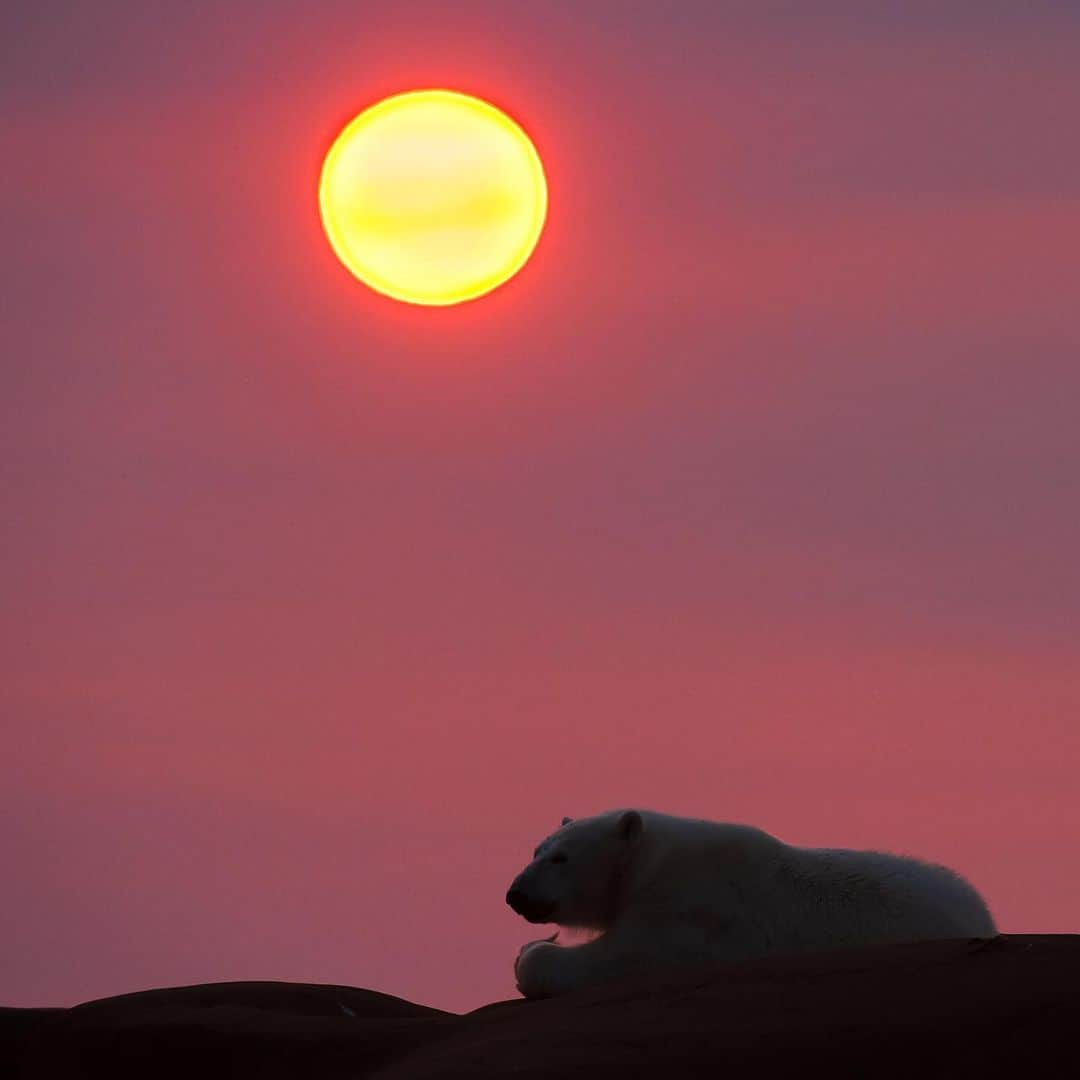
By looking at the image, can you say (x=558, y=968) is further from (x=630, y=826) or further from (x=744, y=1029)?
(x=744, y=1029)

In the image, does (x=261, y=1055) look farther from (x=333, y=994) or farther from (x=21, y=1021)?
(x=21, y=1021)

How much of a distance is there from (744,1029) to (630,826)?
12.0ft

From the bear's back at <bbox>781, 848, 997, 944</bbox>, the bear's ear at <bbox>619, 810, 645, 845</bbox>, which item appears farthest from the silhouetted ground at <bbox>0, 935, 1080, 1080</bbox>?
the bear's ear at <bbox>619, 810, 645, 845</bbox>

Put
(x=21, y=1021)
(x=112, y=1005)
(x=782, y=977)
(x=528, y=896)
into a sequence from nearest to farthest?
1. (x=782, y=977)
2. (x=528, y=896)
3. (x=112, y=1005)
4. (x=21, y=1021)

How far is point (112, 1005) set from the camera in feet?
45.0

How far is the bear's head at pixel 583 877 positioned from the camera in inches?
505

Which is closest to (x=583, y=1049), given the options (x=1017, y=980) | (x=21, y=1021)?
(x=1017, y=980)

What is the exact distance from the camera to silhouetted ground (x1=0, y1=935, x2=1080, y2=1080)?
28.7 feet

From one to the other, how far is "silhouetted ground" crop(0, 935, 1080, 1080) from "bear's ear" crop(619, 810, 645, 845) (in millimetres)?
1553

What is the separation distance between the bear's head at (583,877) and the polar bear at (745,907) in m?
0.17

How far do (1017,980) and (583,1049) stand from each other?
78.8 inches

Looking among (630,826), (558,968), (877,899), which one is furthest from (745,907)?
(558,968)

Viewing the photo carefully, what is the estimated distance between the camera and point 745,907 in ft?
39.6

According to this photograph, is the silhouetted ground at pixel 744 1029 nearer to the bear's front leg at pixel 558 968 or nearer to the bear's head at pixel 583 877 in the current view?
the bear's front leg at pixel 558 968
